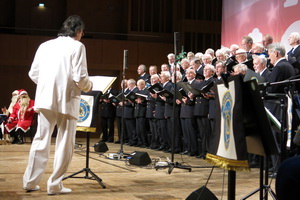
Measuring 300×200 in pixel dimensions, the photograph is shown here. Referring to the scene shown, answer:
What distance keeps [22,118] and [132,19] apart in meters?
5.92

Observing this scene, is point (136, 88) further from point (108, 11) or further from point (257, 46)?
point (108, 11)

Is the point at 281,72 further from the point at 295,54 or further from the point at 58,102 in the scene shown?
the point at 58,102

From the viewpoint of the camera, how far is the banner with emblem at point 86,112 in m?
4.72

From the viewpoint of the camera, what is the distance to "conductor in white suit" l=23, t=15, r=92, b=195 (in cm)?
396

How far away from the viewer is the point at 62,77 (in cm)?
400

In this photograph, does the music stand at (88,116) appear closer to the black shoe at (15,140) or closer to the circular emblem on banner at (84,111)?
the circular emblem on banner at (84,111)

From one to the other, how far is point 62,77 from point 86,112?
0.84 metres

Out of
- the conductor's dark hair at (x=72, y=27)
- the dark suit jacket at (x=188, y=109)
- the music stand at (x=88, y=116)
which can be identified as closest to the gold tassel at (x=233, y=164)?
the conductor's dark hair at (x=72, y=27)

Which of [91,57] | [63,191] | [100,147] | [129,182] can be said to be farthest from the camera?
[91,57]

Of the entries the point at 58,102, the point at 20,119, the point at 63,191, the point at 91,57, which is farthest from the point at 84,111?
the point at 91,57

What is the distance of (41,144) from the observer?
3.99m

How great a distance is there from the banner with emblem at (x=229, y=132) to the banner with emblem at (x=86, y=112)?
2.07 meters

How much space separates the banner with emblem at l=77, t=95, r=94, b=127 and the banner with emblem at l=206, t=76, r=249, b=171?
2067mm

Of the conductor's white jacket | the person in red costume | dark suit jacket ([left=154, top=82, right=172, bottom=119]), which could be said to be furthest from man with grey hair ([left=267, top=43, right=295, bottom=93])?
the person in red costume
